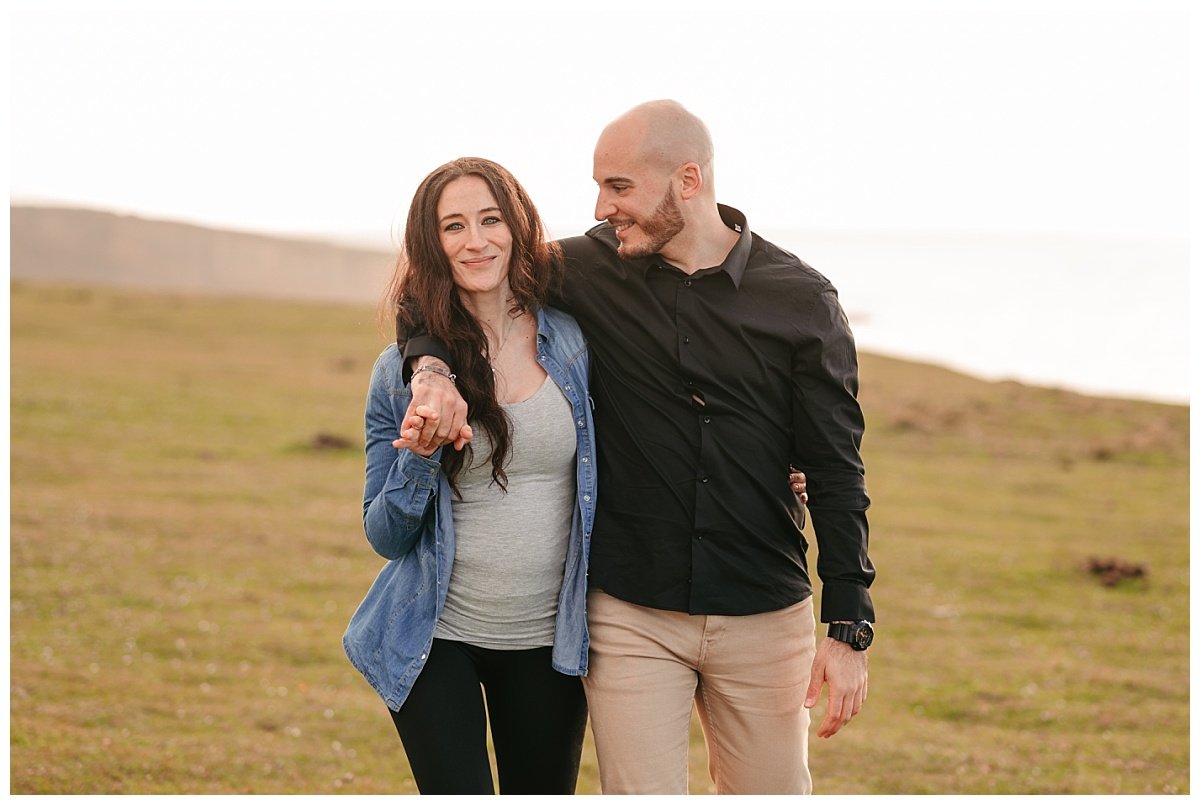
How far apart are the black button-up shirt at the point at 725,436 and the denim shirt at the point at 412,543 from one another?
0.46 feet

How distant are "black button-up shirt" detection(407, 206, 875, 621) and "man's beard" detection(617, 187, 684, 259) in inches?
4.5

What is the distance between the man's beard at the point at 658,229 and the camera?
13.3ft

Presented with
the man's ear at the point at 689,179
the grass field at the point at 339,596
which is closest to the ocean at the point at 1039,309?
the grass field at the point at 339,596

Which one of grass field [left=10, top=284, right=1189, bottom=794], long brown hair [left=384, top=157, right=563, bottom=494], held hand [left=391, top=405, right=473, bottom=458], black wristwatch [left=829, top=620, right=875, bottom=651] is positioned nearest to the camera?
held hand [left=391, top=405, right=473, bottom=458]

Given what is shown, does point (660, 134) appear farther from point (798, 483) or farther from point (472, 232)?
point (798, 483)

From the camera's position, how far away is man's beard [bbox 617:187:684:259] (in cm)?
405

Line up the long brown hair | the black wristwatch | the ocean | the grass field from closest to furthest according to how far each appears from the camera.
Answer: the long brown hair < the black wristwatch < the grass field < the ocean

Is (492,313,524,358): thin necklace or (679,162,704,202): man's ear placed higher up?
(679,162,704,202): man's ear

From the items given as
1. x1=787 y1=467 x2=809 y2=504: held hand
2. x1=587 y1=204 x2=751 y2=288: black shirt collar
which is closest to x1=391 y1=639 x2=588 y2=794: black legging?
x1=787 y1=467 x2=809 y2=504: held hand

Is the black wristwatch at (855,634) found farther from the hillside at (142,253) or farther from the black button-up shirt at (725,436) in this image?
the hillside at (142,253)

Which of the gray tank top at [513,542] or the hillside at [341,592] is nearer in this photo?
the gray tank top at [513,542]

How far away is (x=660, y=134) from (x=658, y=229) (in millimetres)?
317

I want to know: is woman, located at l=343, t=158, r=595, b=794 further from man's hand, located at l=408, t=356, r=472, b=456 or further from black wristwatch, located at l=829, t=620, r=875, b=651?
black wristwatch, located at l=829, t=620, r=875, b=651

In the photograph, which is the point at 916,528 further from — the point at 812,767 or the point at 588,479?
the point at 588,479
